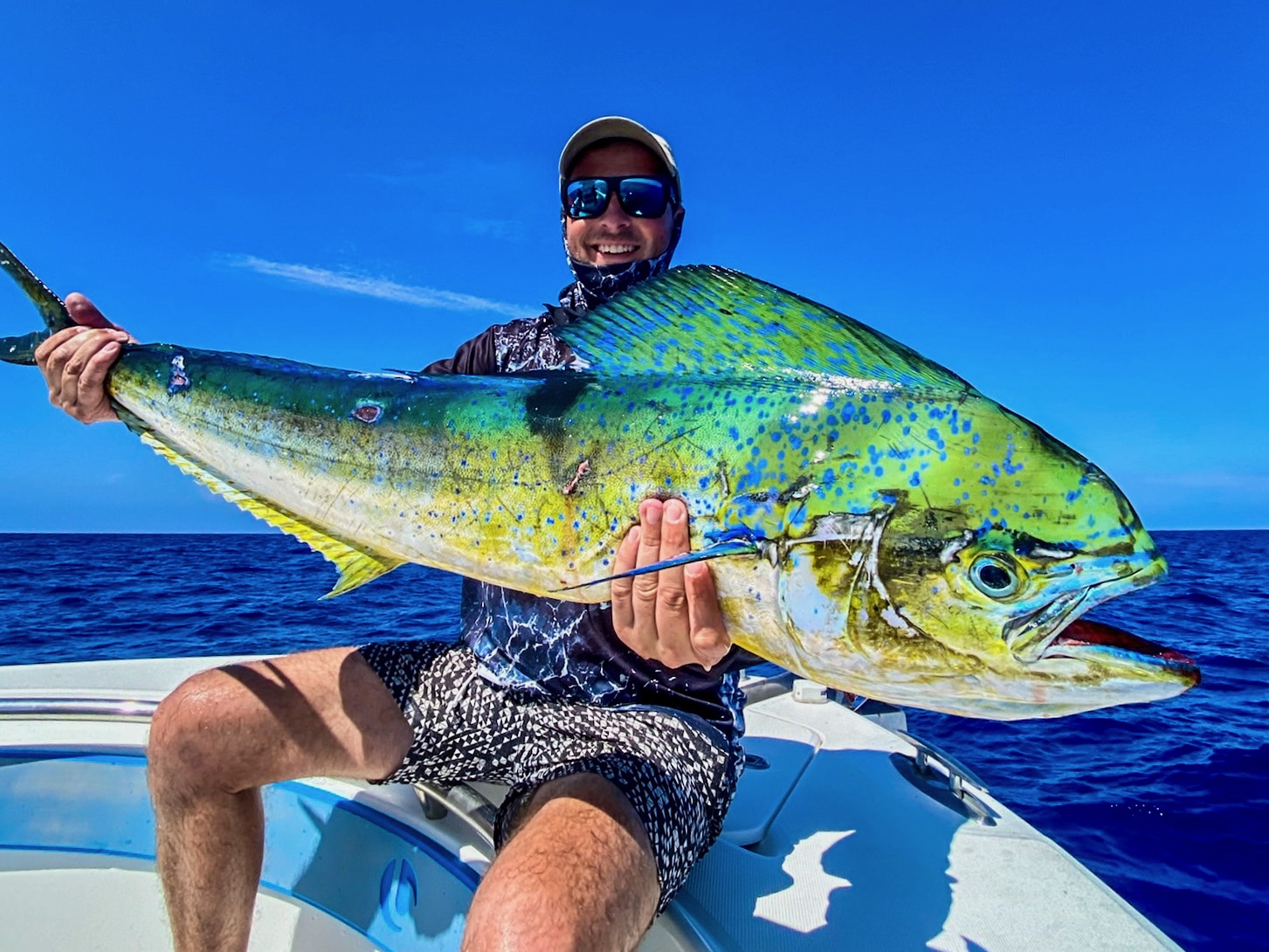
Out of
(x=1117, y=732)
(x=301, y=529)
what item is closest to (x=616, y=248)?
(x=301, y=529)

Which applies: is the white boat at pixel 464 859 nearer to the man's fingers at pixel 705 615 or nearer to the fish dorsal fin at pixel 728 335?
the man's fingers at pixel 705 615

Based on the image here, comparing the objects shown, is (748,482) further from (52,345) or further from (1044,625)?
(52,345)

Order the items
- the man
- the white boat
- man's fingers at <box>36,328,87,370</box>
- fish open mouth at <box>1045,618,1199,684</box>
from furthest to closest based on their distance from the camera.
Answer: man's fingers at <box>36,328,87,370</box>
the white boat
the man
fish open mouth at <box>1045,618,1199,684</box>

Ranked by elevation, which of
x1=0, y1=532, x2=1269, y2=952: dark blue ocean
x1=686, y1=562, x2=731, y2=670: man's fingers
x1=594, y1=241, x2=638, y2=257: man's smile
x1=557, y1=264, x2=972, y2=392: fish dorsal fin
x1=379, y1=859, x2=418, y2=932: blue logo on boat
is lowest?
x1=0, y1=532, x2=1269, y2=952: dark blue ocean

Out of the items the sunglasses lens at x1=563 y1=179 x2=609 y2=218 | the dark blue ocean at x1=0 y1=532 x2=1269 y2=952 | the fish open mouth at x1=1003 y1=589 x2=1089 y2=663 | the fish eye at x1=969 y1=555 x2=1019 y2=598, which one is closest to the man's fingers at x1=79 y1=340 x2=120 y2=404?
the sunglasses lens at x1=563 y1=179 x2=609 y2=218

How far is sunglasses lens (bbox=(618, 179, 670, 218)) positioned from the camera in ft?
10.5

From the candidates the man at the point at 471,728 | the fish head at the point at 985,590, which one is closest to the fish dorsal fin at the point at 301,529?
the man at the point at 471,728

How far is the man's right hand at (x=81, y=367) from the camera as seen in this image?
2432 mm

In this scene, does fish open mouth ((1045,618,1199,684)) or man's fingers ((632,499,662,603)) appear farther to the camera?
man's fingers ((632,499,662,603))

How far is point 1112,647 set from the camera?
145 cm

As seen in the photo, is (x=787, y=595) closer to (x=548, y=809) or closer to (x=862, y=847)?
(x=548, y=809)

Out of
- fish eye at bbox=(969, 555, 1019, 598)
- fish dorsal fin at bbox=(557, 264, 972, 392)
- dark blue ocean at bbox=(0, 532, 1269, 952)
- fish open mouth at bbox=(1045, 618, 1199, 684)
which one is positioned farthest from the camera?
dark blue ocean at bbox=(0, 532, 1269, 952)

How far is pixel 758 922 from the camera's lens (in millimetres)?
2268

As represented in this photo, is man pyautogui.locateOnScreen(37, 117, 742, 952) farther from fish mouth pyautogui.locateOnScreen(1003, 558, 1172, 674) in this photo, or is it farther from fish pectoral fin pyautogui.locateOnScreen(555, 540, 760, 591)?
fish mouth pyautogui.locateOnScreen(1003, 558, 1172, 674)
